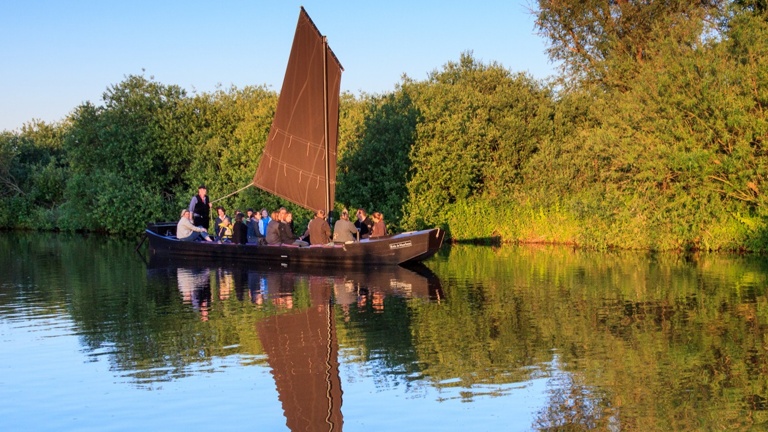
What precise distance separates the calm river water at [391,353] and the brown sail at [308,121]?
468 centimetres

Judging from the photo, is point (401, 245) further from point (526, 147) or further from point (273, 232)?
point (526, 147)

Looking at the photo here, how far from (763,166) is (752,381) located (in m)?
19.6

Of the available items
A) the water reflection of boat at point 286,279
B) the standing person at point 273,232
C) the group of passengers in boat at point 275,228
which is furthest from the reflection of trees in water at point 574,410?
the standing person at point 273,232

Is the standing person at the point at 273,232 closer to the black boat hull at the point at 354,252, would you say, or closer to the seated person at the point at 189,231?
the black boat hull at the point at 354,252

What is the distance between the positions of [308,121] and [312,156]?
1.05 metres

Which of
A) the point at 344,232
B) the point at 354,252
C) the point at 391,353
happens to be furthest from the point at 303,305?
the point at 344,232

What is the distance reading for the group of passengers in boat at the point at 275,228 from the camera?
29.1 m

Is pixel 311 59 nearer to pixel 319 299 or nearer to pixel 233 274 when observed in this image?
pixel 233 274

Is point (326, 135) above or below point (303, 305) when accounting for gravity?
above

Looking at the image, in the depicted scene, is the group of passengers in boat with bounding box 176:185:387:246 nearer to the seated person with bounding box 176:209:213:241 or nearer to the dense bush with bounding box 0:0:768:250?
the seated person with bounding box 176:209:213:241

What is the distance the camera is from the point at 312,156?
29.4 meters

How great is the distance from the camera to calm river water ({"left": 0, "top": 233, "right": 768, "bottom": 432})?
10.9m

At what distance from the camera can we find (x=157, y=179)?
56.0m

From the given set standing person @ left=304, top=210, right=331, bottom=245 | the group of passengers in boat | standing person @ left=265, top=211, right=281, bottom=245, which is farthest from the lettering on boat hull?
standing person @ left=265, top=211, right=281, bottom=245
